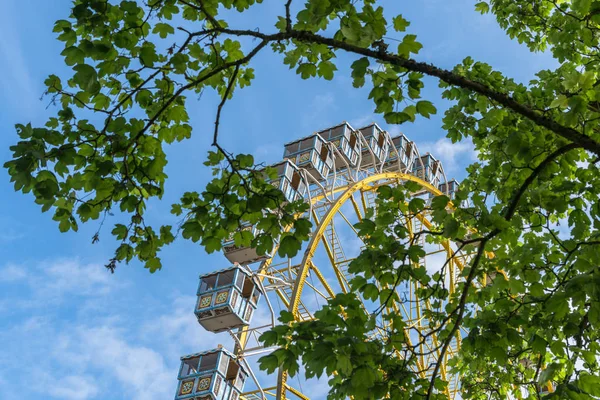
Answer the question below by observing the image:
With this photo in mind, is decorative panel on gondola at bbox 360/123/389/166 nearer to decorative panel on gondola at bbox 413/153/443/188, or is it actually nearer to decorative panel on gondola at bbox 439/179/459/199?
decorative panel on gondola at bbox 413/153/443/188

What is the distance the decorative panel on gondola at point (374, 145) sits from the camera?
942 inches

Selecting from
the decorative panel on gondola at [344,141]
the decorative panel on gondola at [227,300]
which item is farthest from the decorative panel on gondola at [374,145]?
the decorative panel on gondola at [227,300]

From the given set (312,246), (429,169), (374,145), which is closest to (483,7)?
(312,246)

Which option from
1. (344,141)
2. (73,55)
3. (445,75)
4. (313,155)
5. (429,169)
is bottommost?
(445,75)

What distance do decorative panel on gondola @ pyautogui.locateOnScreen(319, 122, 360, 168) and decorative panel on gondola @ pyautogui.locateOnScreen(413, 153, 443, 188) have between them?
13.0 feet

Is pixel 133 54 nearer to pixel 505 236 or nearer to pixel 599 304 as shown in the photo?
pixel 505 236

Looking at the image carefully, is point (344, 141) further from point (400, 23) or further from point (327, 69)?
point (400, 23)

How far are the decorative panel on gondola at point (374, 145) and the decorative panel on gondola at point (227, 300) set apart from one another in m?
6.67

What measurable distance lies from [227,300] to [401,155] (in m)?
9.75

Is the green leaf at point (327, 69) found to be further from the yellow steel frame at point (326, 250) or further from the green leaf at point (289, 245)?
the yellow steel frame at point (326, 250)

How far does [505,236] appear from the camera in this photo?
468cm

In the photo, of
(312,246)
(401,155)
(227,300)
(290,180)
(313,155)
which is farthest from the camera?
(401,155)

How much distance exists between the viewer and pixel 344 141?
77.1ft

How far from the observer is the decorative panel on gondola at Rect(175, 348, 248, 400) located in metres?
18.5
